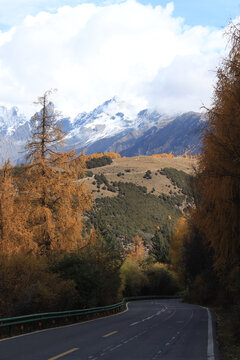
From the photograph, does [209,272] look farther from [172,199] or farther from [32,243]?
[172,199]

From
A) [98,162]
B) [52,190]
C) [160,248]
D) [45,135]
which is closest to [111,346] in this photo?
[52,190]

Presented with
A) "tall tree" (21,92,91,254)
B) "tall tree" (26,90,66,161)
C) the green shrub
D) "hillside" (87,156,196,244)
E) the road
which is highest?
the green shrub

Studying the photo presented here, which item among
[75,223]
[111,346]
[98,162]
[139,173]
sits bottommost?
[111,346]

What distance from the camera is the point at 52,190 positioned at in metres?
22.3

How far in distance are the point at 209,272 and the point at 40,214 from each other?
629 inches

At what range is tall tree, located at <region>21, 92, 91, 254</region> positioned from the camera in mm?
22047

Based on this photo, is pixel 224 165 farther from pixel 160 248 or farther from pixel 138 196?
pixel 138 196

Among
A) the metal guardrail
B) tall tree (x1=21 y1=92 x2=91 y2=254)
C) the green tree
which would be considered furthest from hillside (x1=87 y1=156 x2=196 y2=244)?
the metal guardrail

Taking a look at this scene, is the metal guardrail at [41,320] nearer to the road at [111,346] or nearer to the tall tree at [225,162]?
the road at [111,346]

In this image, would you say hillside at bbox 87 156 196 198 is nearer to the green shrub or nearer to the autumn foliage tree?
the green shrub

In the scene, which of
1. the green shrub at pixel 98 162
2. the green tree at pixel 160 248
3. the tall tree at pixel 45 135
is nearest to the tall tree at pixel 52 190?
the tall tree at pixel 45 135

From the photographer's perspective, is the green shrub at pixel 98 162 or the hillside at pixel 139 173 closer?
the hillside at pixel 139 173

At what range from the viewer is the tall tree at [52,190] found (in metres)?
22.0

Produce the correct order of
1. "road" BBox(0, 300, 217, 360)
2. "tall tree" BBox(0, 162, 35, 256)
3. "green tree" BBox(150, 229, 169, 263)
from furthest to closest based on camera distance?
"green tree" BBox(150, 229, 169, 263)
"tall tree" BBox(0, 162, 35, 256)
"road" BBox(0, 300, 217, 360)
